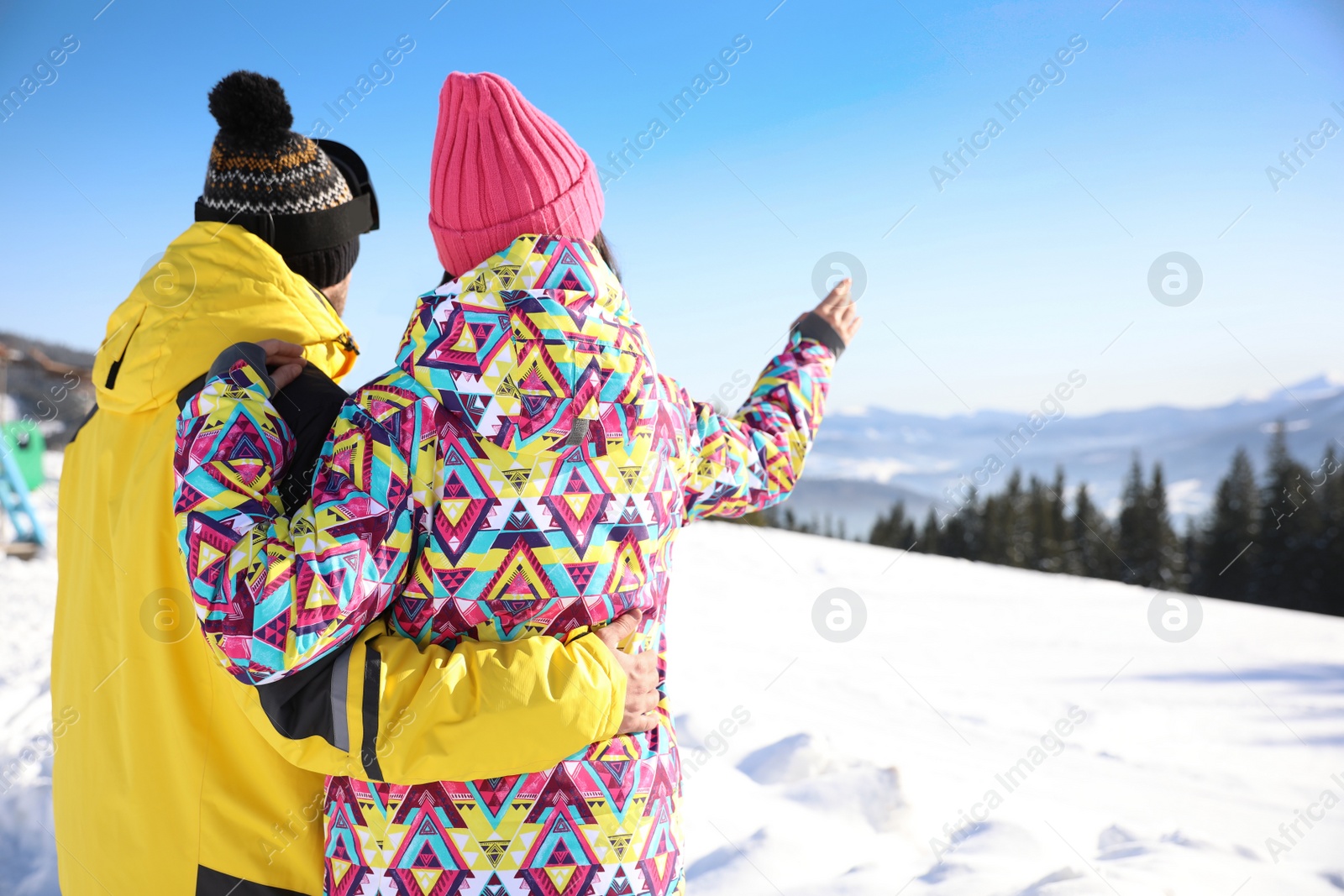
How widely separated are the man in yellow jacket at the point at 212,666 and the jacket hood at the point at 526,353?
0.27 meters

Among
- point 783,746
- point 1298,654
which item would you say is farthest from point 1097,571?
point 783,746

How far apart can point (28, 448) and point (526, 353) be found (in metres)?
16.7

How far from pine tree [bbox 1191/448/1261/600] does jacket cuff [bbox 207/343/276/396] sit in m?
24.4

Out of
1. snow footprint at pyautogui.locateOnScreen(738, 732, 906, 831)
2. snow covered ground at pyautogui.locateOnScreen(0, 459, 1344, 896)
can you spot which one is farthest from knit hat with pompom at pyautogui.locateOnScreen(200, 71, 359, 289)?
snow footprint at pyautogui.locateOnScreen(738, 732, 906, 831)

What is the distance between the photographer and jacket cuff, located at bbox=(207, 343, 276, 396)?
1.25 m

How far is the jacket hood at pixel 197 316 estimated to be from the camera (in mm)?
1460

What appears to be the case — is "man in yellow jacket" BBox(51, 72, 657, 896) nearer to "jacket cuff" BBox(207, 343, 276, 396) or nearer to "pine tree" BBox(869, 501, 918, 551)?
"jacket cuff" BBox(207, 343, 276, 396)

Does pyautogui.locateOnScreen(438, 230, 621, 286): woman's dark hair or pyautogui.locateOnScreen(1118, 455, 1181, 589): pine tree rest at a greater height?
pyautogui.locateOnScreen(1118, 455, 1181, 589): pine tree

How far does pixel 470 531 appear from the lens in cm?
121

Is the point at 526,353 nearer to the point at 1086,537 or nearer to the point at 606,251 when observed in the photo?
the point at 606,251

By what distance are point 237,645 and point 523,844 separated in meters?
0.49

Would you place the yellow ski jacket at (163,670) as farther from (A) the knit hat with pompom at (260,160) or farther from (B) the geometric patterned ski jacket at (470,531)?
(B) the geometric patterned ski jacket at (470,531)

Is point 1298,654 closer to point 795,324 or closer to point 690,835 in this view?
point 690,835

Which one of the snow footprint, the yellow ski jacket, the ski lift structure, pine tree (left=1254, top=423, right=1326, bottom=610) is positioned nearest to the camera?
the yellow ski jacket
